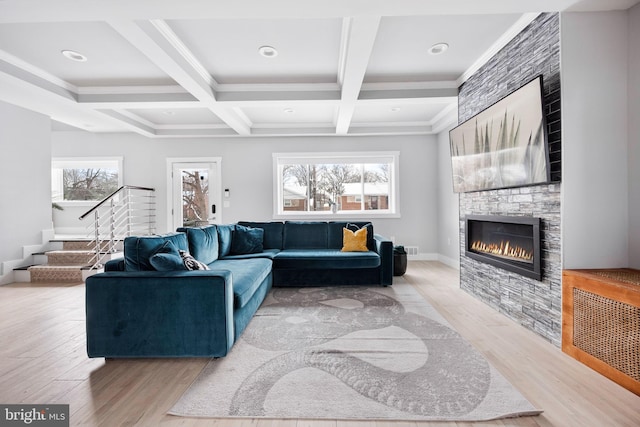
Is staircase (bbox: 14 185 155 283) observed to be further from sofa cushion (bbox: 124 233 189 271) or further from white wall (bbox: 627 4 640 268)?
white wall (bbox: 627 4 640 268)

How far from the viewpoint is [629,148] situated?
2277 millimetres

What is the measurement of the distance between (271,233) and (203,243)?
1.49m

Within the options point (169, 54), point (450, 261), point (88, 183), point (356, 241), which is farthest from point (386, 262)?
point (88, 183)

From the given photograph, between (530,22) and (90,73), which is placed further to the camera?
(90,73)

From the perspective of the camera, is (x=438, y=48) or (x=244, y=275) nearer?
(x=244, y=275)

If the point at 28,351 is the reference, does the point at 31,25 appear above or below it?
above

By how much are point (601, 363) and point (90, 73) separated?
563 centimetres

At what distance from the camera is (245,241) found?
14.3 ft

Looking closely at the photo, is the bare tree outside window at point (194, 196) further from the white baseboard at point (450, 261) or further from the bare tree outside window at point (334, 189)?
the white baseboard at point (450, 261)

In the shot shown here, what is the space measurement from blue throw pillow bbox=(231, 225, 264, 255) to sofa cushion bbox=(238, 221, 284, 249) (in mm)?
306

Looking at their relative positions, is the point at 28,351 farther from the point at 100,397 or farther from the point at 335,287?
the point at 335,287

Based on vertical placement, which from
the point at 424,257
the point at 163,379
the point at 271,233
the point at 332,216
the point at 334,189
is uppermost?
the point at 334,189

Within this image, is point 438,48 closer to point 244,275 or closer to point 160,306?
point 244,275

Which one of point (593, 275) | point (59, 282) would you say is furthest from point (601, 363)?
point (59, 282)
